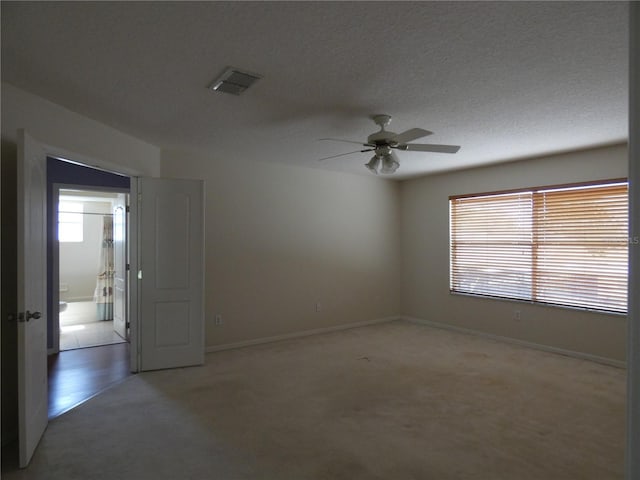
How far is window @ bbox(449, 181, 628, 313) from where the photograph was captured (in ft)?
14.3

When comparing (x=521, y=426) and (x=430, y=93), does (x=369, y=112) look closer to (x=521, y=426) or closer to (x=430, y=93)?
(x=430, y=93)

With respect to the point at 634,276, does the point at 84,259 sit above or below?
below

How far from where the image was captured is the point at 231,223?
498cm

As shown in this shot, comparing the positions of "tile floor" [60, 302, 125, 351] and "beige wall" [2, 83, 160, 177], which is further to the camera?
"tile floor" [60, 302, 125, 351]

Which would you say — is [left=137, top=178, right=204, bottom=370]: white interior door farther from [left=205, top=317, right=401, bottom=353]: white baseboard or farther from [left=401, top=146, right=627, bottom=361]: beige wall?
[left=401, top=146, right=627, bottom=361]: beige wall

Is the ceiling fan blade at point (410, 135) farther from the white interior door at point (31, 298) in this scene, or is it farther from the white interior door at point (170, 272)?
the white interior door at point (31, 298)

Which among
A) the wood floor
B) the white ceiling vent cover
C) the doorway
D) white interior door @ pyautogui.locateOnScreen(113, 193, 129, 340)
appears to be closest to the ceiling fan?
the white ceiling vent cover

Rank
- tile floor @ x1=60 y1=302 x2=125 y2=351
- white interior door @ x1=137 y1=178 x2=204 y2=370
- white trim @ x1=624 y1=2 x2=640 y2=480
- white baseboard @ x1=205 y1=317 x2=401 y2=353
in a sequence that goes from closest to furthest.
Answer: white trim @ x1=624 y1=2 x2=640 y2=480 → white interior door @ x1=137 y1=178 x2=204 y2=370 → white baseboard @ x1=205 y1=317 x2=401 y2=353 → tile floor @ x1=60 y1=302 x2=125 y2=351

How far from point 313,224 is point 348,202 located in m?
0.79

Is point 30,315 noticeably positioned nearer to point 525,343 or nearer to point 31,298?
point 31,298

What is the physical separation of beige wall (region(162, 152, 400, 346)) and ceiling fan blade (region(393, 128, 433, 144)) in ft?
8.21

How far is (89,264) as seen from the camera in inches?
341

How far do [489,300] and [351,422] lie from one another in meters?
3.41

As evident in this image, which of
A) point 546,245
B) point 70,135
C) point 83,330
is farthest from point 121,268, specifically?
point 546,245
